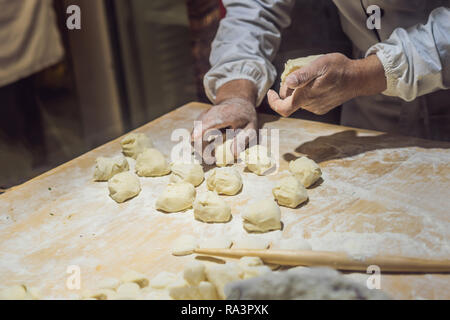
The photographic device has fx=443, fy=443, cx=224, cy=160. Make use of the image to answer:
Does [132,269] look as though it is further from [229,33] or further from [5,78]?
[5,78]

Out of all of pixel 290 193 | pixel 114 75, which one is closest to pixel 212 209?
pixel 290 193

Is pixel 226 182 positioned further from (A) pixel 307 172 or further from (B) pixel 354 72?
(B) pixel 354 72

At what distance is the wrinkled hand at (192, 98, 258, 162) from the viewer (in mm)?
1823

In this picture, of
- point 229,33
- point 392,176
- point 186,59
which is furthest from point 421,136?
point 186,59

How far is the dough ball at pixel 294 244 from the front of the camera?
1.22 metres

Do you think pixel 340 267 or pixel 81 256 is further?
pixel 81 256

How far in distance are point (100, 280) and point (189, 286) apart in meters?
0.28

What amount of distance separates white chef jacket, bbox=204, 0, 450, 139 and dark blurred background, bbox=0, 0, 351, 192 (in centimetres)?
15

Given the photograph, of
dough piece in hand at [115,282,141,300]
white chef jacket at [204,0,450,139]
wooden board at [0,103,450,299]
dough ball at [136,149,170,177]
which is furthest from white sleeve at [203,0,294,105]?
dough piece in hand at [115,282,141,300]

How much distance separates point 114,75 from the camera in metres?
3.26

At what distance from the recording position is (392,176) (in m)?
1.59

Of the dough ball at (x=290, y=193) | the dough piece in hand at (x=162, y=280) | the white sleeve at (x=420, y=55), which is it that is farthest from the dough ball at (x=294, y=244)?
the white sleeve at (x=420, y=55)

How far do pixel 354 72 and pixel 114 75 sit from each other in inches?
82.7

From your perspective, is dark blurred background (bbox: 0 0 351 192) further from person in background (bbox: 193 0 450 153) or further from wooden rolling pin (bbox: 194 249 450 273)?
wooden rolling pin (bbox: 194 249 450 273)
